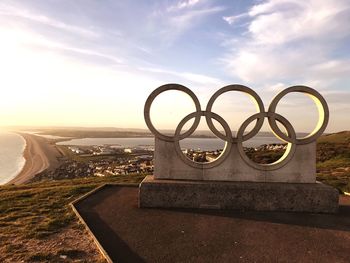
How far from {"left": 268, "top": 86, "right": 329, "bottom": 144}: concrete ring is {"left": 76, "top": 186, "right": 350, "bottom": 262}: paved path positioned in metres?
2.72

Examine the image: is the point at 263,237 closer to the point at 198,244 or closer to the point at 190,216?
the point at 198,244

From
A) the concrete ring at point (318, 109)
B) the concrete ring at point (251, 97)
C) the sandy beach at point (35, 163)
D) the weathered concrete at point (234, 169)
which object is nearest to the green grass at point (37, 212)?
the weathered concrete at point (234, 169)

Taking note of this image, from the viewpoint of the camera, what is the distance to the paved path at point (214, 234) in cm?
683

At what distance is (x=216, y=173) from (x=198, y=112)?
2356 millimetres

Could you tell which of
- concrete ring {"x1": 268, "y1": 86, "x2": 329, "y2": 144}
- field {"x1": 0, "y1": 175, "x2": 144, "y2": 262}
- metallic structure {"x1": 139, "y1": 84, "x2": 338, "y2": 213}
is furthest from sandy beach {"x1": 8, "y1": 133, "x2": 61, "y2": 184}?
concrete ring {"x1": 268, "y1": 86, "x2": 329, "y2": 144}

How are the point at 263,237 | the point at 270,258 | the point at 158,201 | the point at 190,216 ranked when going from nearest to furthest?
the point at 270,258 → the point at 263,237 → the point at 190,216 → the point at 158,201

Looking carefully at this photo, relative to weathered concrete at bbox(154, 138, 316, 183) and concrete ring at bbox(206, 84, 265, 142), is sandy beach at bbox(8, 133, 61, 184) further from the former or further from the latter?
concrete ring at bbox(206, 84, 265, 142)

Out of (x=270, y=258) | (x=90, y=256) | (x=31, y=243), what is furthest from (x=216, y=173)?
(x=31, y=243)

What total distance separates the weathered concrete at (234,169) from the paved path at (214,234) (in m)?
1.35

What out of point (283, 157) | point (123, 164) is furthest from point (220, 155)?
point (123, 164)

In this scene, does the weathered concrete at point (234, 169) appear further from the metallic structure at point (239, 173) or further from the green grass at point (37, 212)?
the green grass at point (37, 212)

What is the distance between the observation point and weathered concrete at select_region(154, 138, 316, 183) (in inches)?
424

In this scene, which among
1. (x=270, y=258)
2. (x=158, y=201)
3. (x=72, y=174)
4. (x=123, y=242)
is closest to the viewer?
(x=270, y=258)

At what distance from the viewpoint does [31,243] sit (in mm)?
7633
